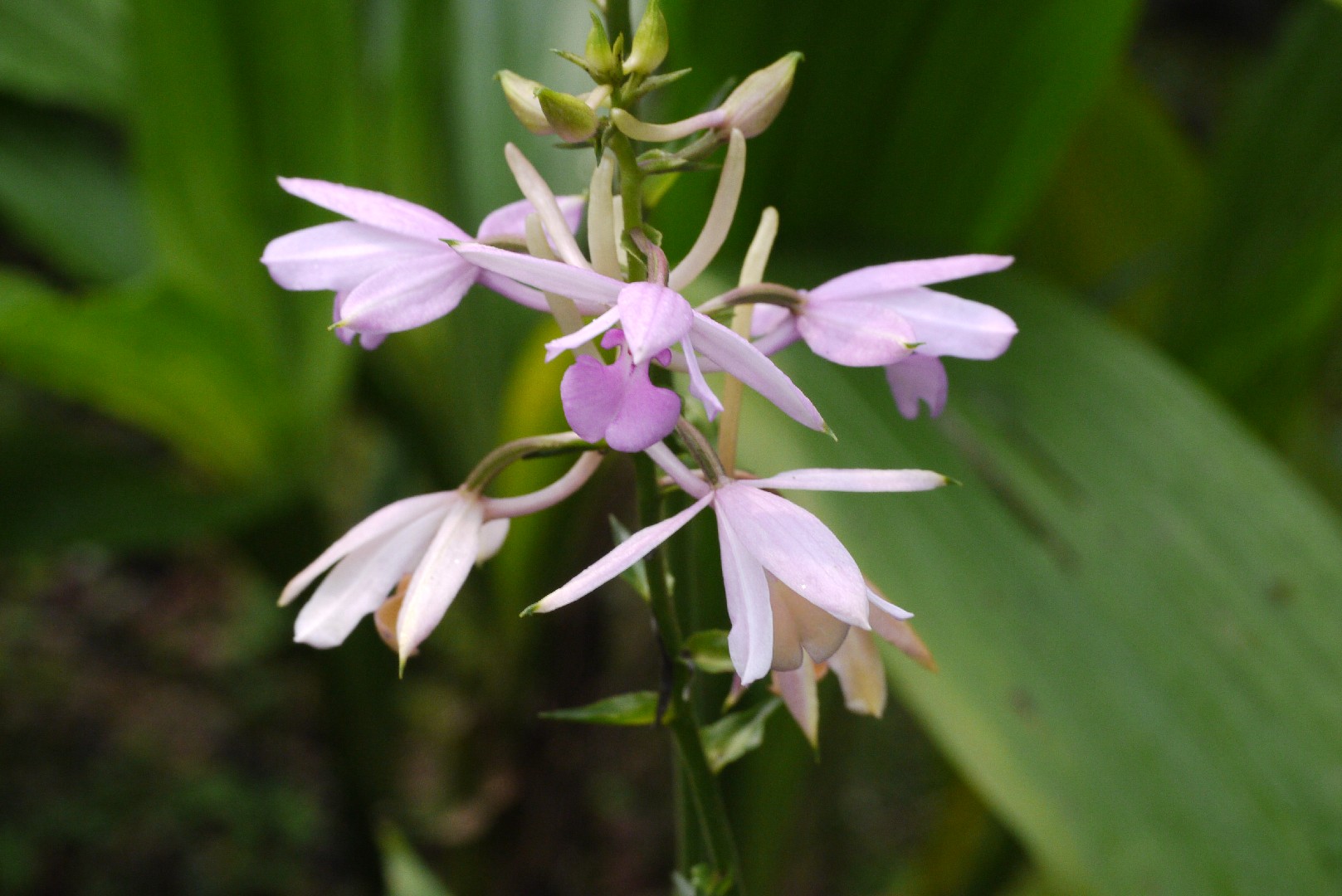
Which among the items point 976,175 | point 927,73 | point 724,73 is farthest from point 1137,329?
point 724,73

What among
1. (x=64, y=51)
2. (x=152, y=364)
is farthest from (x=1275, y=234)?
(x=64, y=51)

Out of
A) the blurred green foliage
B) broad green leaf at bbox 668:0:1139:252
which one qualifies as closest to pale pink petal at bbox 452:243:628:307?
the blurred green foliage

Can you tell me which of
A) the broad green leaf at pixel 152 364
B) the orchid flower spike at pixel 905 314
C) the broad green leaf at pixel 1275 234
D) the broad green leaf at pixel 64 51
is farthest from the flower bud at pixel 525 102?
the broad green leaf at pixel 64 51

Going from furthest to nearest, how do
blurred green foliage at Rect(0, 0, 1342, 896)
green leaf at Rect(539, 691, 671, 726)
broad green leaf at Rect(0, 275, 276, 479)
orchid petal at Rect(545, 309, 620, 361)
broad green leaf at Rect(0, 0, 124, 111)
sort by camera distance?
broad green leaf at Rect(0, 0, 124, 111) < broad green leaf at Rect(0, 275, 276, 479) < blurred green foliage at Rect(0, 0, 1342, 896) < green leaf at Rect(539, 691, 671, 726) < orchid petal at Rect(545, 309, 620, 361)

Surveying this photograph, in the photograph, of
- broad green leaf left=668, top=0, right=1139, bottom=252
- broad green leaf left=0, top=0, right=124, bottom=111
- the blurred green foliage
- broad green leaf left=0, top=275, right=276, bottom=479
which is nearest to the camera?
the blurred green foliage

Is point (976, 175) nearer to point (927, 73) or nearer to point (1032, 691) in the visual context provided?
point (927, 73)

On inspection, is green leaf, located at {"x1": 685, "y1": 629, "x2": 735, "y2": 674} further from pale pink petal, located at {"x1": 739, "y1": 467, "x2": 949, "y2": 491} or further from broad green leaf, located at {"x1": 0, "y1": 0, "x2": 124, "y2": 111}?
broad green leaf, located at {"x1": 0, "y1": 0, "x2": 124, "y2": 111}

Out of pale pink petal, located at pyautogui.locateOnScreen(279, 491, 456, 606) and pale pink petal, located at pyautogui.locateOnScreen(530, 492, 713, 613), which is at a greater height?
pale pink petal, located at pyautogui.locateOnScreen(530, 492, 713, 613)

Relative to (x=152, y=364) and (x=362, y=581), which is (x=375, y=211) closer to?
(x=362, y=581)
